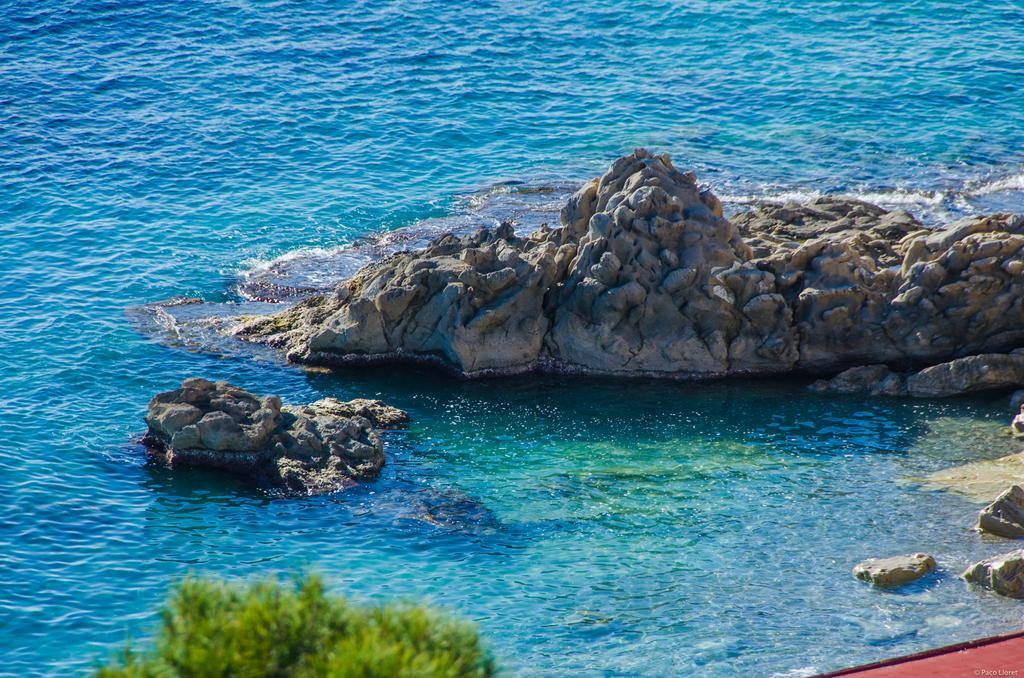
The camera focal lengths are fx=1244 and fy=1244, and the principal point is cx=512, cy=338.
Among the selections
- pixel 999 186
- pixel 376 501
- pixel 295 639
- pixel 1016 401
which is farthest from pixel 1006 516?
pixel 999 186

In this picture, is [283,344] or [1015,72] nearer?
[283,344]

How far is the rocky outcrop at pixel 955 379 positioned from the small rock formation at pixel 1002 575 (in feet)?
26.2

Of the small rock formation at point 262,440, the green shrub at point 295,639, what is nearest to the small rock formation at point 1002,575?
the green shrub at point 295,639

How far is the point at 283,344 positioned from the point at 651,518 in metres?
12.3

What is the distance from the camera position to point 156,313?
34531 mm

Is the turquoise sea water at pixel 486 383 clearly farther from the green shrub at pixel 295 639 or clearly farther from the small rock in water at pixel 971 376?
the green shrub at pixel 295 639

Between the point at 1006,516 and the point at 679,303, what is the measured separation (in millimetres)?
9828

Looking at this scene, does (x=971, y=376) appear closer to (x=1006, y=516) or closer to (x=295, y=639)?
(x=1006, y=516)

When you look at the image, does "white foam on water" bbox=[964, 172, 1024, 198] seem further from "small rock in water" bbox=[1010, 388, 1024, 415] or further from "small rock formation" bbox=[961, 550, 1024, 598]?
"small rock formation" bbox=[961, 550, 1024, 598]

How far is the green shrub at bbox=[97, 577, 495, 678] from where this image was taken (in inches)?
413

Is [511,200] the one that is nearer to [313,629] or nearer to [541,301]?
[541,301]

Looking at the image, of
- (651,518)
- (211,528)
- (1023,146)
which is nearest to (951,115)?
(1023,146)

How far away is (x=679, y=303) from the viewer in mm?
29438

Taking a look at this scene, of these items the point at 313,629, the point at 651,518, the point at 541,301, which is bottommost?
the point at 651,518
